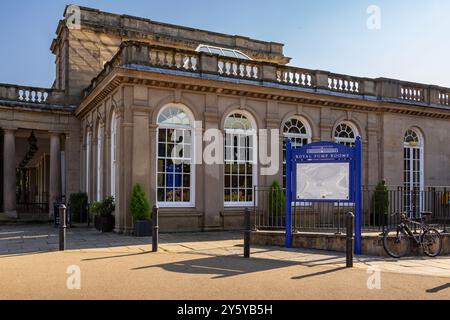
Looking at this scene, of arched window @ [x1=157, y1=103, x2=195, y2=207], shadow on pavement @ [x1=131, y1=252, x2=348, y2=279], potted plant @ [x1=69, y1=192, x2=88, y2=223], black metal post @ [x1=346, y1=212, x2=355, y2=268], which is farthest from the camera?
potted plant @ [x1=69, y1=192, x2=88, y2=223]

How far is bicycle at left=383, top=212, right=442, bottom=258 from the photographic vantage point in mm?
10062

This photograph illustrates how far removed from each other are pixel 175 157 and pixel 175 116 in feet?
4.30

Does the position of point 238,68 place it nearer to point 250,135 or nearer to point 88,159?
point 250,135

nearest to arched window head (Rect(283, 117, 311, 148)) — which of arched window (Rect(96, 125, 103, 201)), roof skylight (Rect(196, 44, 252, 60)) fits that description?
roof skylight (Rect(196, 44, 252, 60))

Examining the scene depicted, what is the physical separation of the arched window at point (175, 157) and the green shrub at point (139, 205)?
3.09ft

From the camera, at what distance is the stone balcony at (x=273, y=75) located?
46.9 feet

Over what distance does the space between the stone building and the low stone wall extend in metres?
3.67

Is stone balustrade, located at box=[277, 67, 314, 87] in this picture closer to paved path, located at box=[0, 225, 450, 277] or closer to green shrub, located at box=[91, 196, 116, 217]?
paved path, located at box=[0, 225, 450, 277]

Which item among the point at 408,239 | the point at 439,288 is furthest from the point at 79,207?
the point at 439,288

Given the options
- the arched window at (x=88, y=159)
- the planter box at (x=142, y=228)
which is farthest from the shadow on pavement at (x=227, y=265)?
the arched window at (x=88, y=159)

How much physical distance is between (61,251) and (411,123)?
14812mm

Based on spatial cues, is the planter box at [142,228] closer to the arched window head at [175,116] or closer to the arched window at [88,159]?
the arched window head at [175,116]
